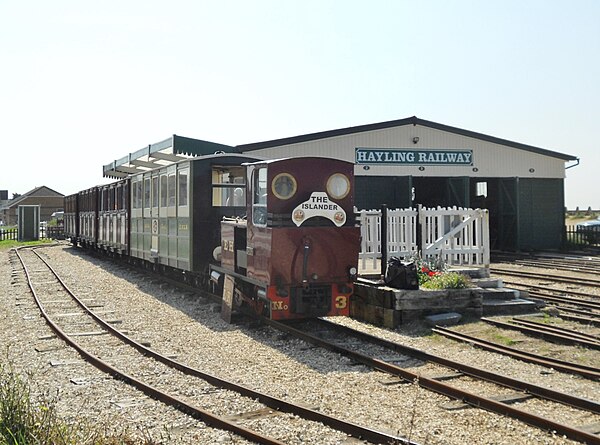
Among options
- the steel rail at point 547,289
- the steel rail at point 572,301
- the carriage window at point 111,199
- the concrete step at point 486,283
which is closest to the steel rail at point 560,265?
the steel rail at point 547,289

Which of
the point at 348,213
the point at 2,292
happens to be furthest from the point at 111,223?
the point at 348,213

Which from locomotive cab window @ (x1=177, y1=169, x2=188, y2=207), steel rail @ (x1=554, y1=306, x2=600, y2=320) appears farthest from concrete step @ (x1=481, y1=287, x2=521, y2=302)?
locomotive cab window @ (x1=177, y1=169, x2=188, y2=207)

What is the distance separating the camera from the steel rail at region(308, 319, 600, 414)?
635 cm

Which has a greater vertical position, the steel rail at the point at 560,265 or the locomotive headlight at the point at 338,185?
the locomotive headlight at the point at 338,185

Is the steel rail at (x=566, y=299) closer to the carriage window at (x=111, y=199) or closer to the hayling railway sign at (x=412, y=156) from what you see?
the hayling railway sign at (x=412, y=156)

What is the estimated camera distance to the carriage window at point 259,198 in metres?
10.1

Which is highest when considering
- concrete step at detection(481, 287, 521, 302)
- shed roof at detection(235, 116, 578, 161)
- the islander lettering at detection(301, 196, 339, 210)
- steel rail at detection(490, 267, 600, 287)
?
shed roof at detection(235, 116, 578, 161)

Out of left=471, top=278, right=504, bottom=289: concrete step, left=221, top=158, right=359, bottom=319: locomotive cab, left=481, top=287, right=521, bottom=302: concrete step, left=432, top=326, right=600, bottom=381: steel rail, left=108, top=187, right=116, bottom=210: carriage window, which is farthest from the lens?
left=108, top=187, right=116, bottom=210: carriage window

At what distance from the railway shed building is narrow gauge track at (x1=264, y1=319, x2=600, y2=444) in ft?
54.3

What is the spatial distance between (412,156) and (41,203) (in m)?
84.5

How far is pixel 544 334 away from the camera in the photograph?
9.66 meters

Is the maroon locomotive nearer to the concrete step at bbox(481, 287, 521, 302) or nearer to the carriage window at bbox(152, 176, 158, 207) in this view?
the carriage window at bbox(152, 176, 158, 207)

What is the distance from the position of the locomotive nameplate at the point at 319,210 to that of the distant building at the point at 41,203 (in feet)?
301

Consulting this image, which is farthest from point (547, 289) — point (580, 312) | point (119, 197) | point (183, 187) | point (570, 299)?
point (119, 197)
